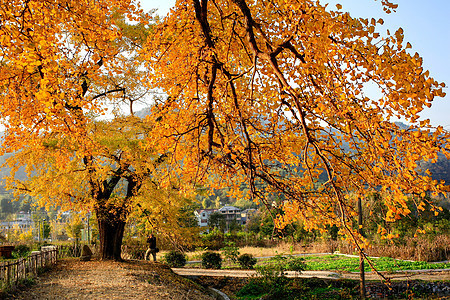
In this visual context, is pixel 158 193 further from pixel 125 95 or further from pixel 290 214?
pixel 290 214

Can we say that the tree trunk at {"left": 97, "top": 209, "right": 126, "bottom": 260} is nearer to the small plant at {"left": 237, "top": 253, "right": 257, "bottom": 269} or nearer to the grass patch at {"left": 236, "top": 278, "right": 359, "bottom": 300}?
the small plant at {"left": 237, "top": 253, "right": 257, "bottom": 269}

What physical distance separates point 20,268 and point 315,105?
23.4 ft

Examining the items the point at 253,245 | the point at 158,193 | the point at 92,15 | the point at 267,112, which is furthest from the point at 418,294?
the point at 253,245

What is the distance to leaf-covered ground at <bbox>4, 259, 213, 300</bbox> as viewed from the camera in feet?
20.5

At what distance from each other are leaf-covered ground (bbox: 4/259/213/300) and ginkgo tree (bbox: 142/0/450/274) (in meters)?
2.86

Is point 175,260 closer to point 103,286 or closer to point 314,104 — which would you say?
point 103,286

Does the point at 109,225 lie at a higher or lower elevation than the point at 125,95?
lower

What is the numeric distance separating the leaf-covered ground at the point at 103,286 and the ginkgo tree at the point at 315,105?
9.37ft

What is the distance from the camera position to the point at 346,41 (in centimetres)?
318

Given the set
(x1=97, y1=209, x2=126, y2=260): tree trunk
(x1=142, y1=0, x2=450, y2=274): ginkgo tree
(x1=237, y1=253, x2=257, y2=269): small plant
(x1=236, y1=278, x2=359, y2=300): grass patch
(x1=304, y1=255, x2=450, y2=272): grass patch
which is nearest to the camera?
(x1=142, y1=0, x2=450, y2=274): ginkgo tree

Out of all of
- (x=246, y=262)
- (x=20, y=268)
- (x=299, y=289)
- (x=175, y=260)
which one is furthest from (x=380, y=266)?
(x=20, y=268)

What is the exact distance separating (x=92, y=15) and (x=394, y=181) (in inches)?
186

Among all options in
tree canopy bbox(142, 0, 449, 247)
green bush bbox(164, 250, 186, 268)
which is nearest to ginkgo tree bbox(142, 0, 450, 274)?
tree canopy bbox(142, 0, 449, 247)

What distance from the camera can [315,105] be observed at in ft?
12.9
